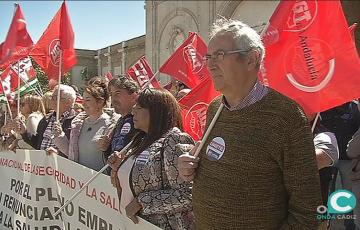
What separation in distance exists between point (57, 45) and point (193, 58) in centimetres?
162

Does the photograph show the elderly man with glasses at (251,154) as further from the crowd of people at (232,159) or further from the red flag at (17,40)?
the red flag at (17,40)

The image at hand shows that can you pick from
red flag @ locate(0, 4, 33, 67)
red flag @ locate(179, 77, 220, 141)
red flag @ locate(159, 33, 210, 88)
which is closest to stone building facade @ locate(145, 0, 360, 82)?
red flag @ locate(159, 33, 210, 88)

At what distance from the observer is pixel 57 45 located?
520cm

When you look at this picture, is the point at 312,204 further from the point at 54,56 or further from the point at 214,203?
the point at 54,56

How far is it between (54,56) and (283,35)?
11.7ft

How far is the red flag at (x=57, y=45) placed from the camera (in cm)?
514

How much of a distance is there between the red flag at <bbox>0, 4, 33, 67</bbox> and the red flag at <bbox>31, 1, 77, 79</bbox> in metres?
0.52

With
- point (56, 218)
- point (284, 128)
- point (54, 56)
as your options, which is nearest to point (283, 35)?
point (284, 128)

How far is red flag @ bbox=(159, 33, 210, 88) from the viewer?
5160 millimetres

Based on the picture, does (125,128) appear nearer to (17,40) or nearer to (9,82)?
(17,40)

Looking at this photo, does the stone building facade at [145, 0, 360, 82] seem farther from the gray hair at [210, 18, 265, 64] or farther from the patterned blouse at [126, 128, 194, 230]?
the gray hair at [210, 18, 265, 64]

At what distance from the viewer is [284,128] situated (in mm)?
1777

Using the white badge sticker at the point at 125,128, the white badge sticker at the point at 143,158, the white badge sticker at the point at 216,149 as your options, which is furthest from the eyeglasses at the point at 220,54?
the white badge sticker at the point at 125,128

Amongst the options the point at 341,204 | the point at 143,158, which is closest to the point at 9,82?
the point at 143,158
